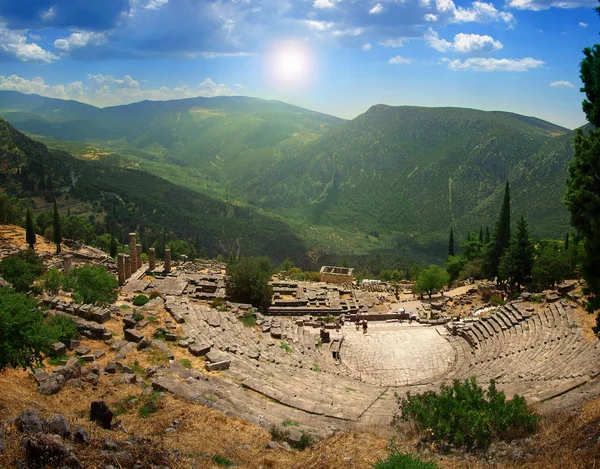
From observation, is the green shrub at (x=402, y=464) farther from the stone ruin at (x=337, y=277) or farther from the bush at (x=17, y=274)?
the stone ruin at (x=337, y=277)

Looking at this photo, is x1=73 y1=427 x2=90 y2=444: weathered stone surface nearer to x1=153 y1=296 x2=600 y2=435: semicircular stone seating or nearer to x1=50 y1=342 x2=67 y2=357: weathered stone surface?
x1=153 y1=296 x2=600 y2=435: semicircular stone seating

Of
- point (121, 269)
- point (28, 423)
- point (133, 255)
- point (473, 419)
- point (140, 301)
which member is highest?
point (28, 423)

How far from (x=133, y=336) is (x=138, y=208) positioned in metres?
104

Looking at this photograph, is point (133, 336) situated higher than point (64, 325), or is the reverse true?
point (64, 325)

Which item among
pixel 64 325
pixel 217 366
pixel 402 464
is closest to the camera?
pixel 402 464

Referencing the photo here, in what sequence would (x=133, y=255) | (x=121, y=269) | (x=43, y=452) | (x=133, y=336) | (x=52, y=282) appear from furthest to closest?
(x=133, y=255) < (x=121, y=269) < (x=52, y=282) < (x=133, y=336) < (x=43, y=452)

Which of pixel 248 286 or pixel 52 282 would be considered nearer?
pixel 52 282

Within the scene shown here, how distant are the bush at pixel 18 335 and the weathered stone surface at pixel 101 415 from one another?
2.68 meters

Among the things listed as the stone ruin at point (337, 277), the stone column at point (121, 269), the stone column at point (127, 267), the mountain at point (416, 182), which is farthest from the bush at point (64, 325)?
the mountain at point (416, 182)

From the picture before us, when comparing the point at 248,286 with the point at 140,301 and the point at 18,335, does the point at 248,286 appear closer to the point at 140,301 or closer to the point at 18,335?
the point at 140,301

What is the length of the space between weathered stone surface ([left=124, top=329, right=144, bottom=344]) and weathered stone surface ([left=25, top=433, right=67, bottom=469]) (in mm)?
10897

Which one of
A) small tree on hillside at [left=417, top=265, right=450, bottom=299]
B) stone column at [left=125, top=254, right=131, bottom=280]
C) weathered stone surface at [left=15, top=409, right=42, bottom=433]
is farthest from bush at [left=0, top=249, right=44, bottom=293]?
small tree on hillside at [left=417, top=265, right=450, bottom=299]

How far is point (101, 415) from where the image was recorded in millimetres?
10750

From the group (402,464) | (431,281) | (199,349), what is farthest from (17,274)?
(431,281)
